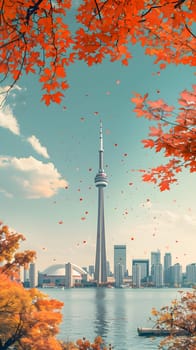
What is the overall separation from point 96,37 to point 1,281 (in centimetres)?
2018

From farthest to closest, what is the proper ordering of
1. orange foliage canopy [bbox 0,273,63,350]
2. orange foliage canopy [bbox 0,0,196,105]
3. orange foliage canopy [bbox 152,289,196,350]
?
orange foliage canopy [bbox 0,273,63,350], orange foliage canopy [bbox 152,289,196,350], orange foliage canopy [bbox 0,0,196,105]

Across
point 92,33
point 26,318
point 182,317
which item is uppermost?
point 92,33

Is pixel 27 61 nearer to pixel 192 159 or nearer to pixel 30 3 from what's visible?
pixel 30 3

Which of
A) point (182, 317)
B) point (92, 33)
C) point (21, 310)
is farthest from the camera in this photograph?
point (21, 310)

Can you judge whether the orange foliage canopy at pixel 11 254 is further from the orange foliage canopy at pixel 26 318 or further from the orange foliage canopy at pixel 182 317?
the orange foliage canopy at pixel 182 317

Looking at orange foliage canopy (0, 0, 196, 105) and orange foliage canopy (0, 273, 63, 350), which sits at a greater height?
orange foliage canopy (0, 0, 196, 105)

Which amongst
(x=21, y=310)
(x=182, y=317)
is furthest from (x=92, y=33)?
(x=21, y=310)

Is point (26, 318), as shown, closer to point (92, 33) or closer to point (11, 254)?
point (11, 254)

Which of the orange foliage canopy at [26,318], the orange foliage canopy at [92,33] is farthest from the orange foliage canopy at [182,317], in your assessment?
the orange foliage canopy at [92,33]

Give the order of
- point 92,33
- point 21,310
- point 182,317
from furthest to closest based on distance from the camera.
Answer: point 21,310, point 182,317, point 92,33

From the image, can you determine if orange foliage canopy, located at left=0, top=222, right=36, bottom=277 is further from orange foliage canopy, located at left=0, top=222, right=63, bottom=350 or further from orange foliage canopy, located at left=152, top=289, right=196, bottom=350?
orange foliage canopy, located at left=152, top=289, right=196, bottom=350

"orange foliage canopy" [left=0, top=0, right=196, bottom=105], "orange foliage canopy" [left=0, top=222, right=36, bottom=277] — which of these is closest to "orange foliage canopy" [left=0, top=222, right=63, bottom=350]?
"orange foliage canopy" [left=0, top=222, right=36, bottom=277]

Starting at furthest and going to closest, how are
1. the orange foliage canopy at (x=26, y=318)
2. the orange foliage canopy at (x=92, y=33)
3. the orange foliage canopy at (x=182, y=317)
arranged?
the orange foliage canopy at (x=26, y=318), the orange foliage canopy at (x=182, y=317), the orange foliage canopy at (x=92, y=33)

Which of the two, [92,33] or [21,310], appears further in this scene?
[21,310]
